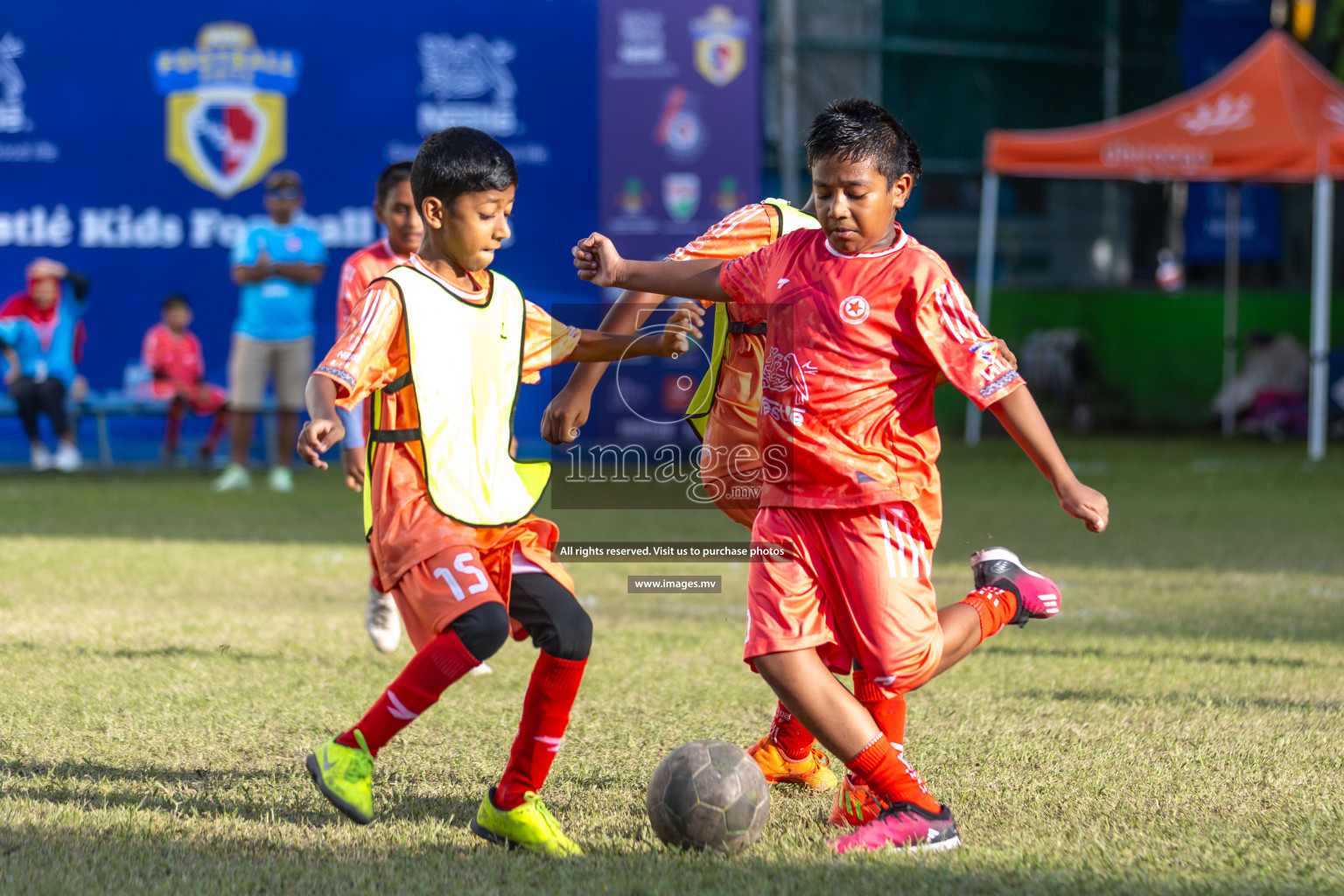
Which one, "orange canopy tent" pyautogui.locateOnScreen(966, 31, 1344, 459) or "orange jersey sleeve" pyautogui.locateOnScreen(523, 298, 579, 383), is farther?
"orange canopy tent" pyautogui.locateOnScreen(966, 31, 1344, 459)

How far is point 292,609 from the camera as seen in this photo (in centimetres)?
636

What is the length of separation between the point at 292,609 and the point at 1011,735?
131 inches

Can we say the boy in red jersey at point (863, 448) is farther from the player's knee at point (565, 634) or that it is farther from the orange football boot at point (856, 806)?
the player's knee at point (565, 634)

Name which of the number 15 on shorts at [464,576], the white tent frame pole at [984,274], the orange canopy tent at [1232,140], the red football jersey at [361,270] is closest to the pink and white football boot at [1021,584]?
the number 15 on shorts at [464,576]

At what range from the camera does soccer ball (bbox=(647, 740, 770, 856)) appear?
10.6ft

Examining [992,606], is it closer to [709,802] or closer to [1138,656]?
[709,802]

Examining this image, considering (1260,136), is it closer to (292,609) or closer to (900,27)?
(900,27)

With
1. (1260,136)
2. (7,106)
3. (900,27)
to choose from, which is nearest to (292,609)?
(7,106)

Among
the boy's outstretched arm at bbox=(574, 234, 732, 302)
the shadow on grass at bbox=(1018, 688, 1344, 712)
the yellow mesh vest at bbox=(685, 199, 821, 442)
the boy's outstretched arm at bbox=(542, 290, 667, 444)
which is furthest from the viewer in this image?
the shadow on grass at bbox=(1018, 688, 1344, 712)

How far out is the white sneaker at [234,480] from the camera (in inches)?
445

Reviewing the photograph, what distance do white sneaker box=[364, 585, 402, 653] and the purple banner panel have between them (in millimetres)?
8269

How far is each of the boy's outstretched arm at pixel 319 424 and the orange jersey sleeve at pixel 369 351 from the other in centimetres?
2

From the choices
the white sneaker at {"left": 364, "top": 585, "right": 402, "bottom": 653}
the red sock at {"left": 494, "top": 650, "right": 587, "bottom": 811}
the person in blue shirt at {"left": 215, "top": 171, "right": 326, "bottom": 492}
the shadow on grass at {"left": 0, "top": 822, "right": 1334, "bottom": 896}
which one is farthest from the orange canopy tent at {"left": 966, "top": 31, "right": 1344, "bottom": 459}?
the shadow on grass at {"left": 0, "top": 822, "right": 1334, "bottom": 896}

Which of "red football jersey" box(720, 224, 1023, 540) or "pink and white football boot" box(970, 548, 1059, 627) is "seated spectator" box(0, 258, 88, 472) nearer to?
"pink and white football boot" box(970, 548, 1059, 627)
